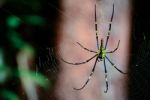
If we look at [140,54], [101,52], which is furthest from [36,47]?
[140,54]

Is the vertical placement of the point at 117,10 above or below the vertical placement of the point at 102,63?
above

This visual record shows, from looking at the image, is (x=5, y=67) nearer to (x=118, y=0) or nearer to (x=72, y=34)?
(x=72, y=34)

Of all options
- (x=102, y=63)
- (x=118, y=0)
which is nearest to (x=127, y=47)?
(x=102, y=63)

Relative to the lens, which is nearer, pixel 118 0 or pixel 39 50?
pixel 118 0

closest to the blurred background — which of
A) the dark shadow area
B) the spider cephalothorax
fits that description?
the dark shadow area

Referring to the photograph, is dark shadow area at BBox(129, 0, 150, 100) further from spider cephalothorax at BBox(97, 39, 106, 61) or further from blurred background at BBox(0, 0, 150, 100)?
spider cephalothorax at BBox(97, 39, 106, 61)

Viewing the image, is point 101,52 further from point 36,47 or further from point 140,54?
point 36,47

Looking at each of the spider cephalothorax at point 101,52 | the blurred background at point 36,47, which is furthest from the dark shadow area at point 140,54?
the spider cephalothorax at point 101,52

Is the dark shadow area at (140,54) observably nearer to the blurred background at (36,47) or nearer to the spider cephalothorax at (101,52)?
the blurred background at (36,47)
